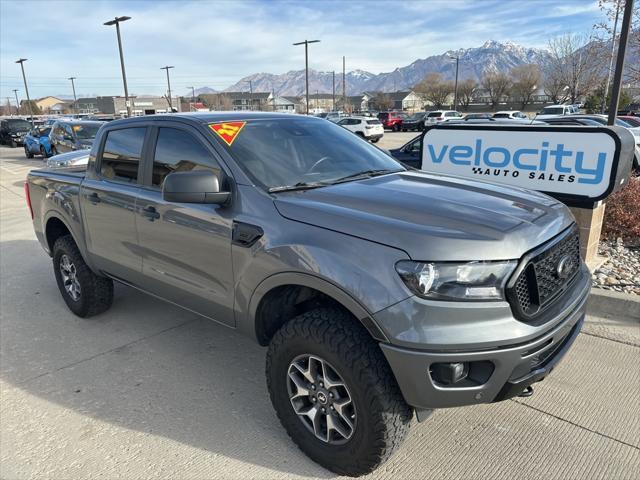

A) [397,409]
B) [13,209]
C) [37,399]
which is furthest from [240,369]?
[13,209]

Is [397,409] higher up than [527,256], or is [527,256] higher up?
[527,256]

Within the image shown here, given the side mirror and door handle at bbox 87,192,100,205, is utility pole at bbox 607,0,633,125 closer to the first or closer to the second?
the side mirror

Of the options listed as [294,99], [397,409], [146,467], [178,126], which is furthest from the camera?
[294,99]

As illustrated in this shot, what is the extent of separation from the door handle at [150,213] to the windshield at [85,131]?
41.0ft

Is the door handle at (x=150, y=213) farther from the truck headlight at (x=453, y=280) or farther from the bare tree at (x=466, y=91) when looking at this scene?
the bare tree at (x=466, y=91)

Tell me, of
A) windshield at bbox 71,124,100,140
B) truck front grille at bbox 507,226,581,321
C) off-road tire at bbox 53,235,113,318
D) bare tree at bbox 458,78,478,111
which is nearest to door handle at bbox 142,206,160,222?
off-road tire at bbox 53,235,113,318

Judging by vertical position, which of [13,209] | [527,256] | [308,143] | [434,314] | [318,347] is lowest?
[13,209]

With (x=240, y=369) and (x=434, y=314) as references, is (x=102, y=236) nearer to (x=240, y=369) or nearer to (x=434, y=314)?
(x=240, y=369)

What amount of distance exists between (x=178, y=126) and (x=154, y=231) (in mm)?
732

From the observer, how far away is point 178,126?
337 centimetres

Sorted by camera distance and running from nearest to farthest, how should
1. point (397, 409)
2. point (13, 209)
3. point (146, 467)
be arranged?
point (397, 409)
point (146, 467)
point (13, 209)

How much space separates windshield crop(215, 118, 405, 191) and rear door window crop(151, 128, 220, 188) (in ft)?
0.67

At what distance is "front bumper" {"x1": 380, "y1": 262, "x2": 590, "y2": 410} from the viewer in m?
2.14

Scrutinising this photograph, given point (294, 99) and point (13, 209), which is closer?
point (13, 209)
